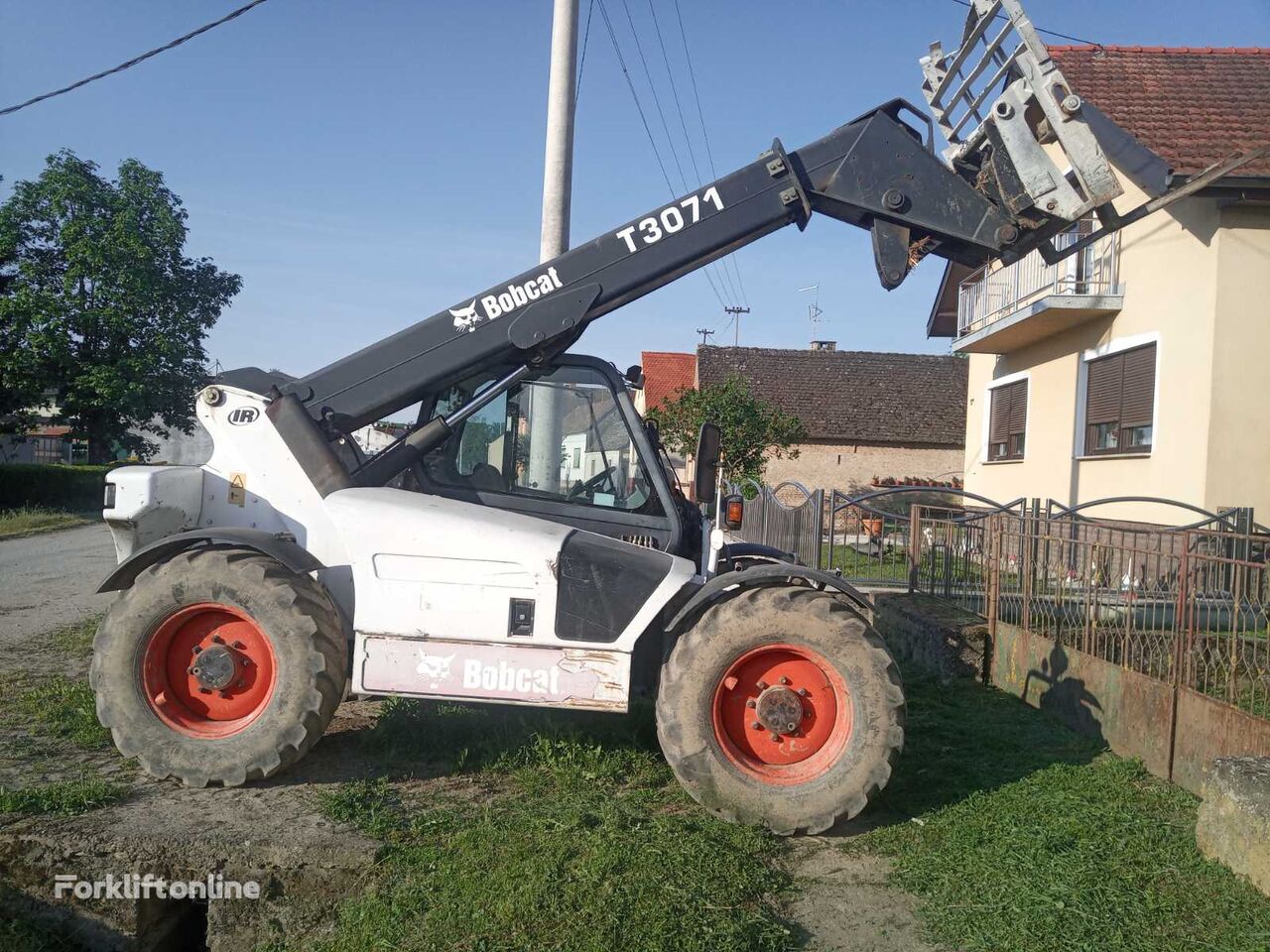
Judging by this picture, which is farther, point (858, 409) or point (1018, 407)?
point (858, 409)

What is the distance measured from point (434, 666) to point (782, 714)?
174 cm

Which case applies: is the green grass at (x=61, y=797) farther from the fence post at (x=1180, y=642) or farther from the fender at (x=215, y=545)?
the fence post at (x=1180, y=642)

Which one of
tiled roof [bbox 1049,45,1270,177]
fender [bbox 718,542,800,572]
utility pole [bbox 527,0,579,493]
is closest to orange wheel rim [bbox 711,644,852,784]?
fender [bbox 718,542,800,572]

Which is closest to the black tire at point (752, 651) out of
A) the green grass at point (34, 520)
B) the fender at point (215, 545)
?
the fender at point (215, 545)

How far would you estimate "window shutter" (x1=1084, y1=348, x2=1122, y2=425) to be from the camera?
14430mm

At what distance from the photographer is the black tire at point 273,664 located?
448 centimetres

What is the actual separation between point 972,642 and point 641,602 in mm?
4286

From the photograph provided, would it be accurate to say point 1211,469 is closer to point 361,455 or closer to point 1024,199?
point 1024,199

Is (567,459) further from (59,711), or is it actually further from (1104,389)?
(1104,389)

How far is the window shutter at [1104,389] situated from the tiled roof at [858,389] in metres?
16.7

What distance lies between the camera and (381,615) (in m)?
4.59

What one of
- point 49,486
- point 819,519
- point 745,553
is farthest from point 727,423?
point 49,486

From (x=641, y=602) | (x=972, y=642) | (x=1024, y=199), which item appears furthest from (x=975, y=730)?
(x=1024, y=199)

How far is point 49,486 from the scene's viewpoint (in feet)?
82.9
